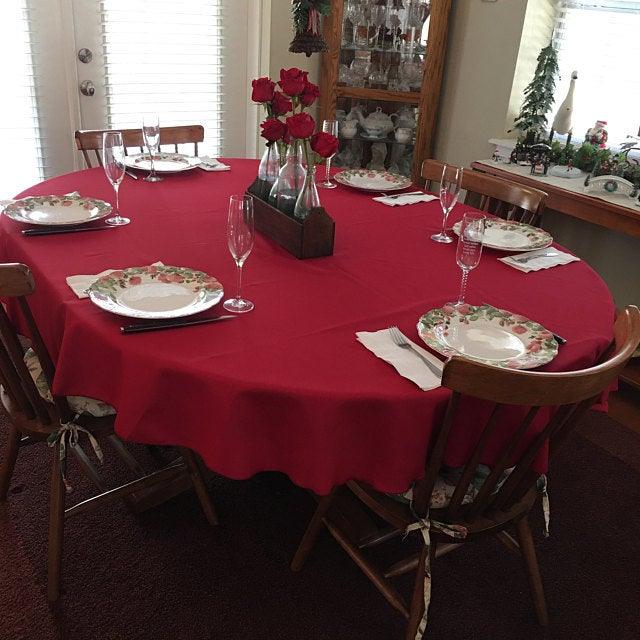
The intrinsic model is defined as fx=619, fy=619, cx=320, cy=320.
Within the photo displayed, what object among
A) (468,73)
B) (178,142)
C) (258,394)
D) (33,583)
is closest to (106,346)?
(258,394)

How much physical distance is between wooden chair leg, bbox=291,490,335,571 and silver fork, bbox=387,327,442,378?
0.52 metres

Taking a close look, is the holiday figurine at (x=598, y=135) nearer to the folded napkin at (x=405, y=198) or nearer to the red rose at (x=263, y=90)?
the folded napkin at (x=405, y=198)

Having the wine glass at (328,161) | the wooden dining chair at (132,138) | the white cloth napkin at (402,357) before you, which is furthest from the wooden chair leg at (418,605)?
the wooden dining chair at (132,138)

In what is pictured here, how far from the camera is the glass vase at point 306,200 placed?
161 cm

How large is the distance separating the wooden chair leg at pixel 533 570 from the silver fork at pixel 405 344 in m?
0.59

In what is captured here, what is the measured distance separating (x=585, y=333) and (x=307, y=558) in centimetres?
95

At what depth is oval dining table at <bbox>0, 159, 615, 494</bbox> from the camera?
1134 millimetres

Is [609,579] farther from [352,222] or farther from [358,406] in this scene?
[352,222]

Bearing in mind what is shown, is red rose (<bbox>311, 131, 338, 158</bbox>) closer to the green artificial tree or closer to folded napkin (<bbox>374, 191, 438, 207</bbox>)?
folded napkin (<bbox>374, 191, 438, 207</bbox>)

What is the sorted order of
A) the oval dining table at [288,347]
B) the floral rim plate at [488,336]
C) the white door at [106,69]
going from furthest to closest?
the white door at [106,69] → the floral rim plate at [488,336] → the oval dining table at [288,347]

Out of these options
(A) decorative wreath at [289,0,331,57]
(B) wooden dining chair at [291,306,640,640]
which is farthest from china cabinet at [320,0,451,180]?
(B) wooden dining chair at [291,306,640,640]

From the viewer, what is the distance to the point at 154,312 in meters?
1.31

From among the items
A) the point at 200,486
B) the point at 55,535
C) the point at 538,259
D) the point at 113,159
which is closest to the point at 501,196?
the point at 538,259

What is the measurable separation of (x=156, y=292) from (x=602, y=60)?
264 cm
